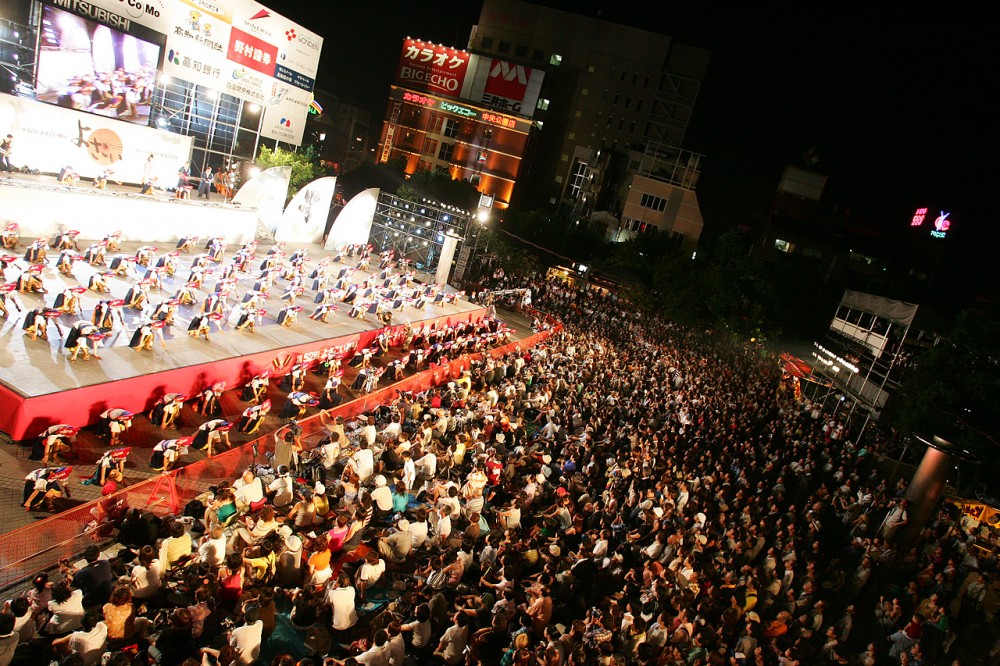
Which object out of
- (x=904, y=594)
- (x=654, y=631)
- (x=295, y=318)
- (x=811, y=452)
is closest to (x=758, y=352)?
(x=811, y=452)

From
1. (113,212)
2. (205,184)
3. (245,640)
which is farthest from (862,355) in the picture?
(205,184)

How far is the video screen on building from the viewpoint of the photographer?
777 inches

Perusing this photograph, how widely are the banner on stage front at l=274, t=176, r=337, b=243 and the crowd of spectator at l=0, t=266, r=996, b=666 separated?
16571 millimetres

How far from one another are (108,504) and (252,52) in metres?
26.1

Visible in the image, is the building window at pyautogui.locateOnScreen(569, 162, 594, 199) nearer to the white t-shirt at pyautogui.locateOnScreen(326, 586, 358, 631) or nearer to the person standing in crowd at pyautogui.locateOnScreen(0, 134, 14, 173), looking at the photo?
the person standing in crowd at pyautogui.locateOnScreen(0, 134, 14, 173)

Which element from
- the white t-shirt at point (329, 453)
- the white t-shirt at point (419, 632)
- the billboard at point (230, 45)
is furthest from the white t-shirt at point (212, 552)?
the billboard at point (230, 45)

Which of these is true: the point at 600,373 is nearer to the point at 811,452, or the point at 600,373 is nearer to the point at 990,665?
the point at 811,452

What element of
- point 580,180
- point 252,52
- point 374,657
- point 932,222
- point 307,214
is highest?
point 932,222

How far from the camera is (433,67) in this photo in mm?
55594

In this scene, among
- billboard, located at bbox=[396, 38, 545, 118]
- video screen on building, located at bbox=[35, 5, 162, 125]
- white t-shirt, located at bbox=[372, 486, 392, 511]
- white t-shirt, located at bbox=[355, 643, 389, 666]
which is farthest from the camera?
billboard, located at bbox=[396, 38, 545, 118]

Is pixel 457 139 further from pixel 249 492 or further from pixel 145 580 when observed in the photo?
pixel 145 580

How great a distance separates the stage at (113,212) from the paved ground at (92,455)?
10.4m

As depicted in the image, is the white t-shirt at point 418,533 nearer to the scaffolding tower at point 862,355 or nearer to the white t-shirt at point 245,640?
the white t-shirt at point 245,640

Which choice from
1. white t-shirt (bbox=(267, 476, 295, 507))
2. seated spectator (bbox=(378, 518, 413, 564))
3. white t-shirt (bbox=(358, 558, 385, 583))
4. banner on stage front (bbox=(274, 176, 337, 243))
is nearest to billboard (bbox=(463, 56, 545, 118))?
banner on stage front (bbox=(274, 176, 337, 243))
